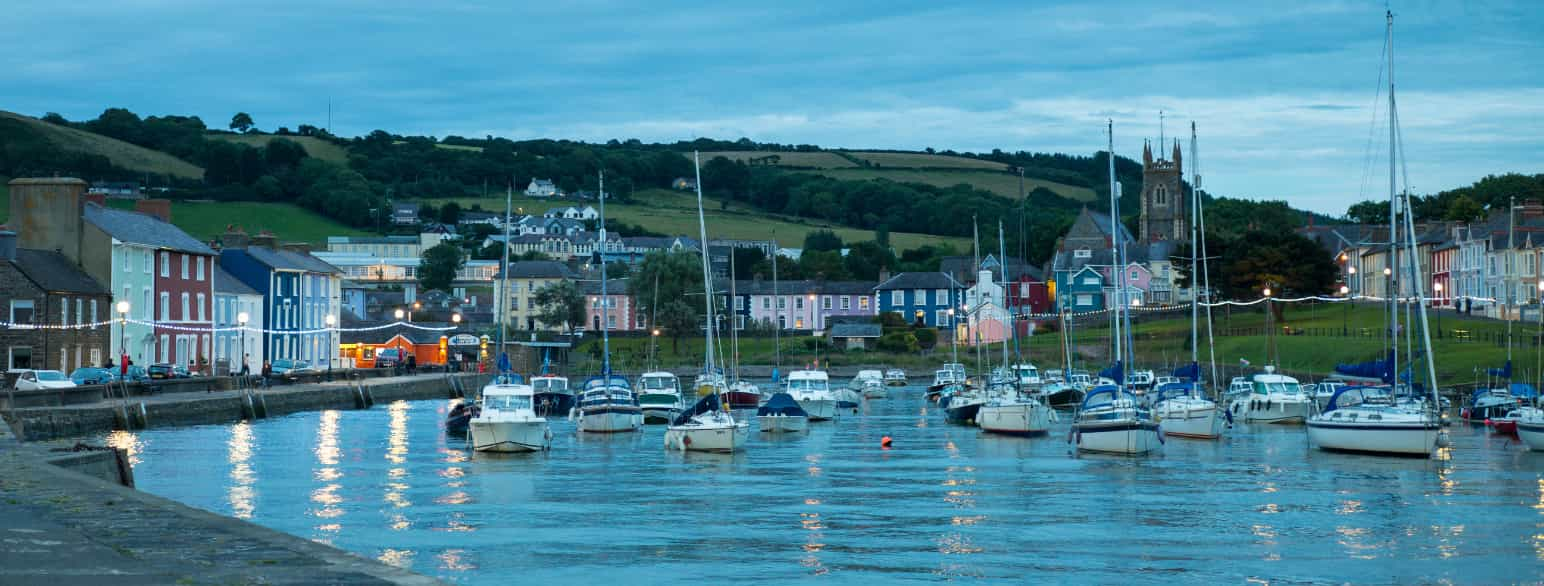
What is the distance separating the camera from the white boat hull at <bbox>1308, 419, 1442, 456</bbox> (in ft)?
156

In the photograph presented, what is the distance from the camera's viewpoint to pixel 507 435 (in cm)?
5066

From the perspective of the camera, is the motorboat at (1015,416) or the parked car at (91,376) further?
the parked car at (91,376)

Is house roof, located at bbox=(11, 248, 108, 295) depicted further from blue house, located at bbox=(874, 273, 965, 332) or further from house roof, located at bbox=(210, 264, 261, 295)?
blue house, located at bbox=(874, 273, 965, 332)

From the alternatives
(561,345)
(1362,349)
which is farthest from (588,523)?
(561,345)

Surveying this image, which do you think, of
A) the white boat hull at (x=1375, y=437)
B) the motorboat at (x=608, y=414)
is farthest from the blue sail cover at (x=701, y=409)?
the white boat hull at (x=1375, y=437)

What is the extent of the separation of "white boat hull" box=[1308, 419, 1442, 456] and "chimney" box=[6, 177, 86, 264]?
56577 millimetres

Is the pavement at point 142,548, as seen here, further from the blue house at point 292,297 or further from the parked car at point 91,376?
the blue house at point 292,297

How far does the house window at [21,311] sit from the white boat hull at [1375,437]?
5211cm

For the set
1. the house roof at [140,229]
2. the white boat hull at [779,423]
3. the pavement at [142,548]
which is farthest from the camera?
the house roof at [140,229]

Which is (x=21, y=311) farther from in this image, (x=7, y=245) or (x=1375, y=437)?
(x=1375, y=437)

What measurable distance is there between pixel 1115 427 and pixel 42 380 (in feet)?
130

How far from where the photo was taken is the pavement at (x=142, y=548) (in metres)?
18.3

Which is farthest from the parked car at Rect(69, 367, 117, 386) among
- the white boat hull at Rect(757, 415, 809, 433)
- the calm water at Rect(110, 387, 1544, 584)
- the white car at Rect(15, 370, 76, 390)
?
the white boat hull at Rect(757, 415, 809, 433)

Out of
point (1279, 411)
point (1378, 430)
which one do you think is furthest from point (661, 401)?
point (1378, 430)
